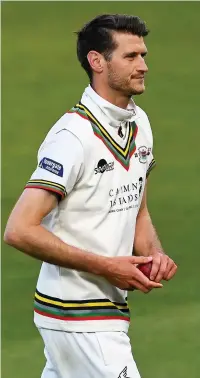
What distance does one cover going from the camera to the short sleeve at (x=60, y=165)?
5.75m

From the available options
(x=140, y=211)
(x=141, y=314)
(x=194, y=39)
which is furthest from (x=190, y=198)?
(x=140, y=211)

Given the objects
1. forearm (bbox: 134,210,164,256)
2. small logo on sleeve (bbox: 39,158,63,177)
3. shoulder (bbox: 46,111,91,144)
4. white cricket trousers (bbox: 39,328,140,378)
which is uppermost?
shoulder (bbox: 46,111,91,144)

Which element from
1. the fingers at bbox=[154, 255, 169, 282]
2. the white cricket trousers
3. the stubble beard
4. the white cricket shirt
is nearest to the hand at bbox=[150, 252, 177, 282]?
the fingers at bbox=[154, 255, 169, 282]

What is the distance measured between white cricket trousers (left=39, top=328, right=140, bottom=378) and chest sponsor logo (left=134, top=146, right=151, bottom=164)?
0.86 metres

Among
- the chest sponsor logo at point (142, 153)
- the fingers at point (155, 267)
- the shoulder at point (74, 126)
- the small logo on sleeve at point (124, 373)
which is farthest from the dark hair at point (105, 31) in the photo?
the small logo on sleeve at point (124, 373)

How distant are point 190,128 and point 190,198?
5.52 ft

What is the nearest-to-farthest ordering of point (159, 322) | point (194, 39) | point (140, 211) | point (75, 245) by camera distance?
point (75, 245)
point (140, 211)
point (159, 322)
point (194, 39)

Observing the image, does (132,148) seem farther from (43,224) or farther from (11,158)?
(11,158)

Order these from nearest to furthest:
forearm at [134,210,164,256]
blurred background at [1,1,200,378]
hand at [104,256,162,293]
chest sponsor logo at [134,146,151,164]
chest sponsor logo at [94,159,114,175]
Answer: hand at [104,256,162,293]
chest sponsor logo at [94,159,114,175]
chest sponsor logo at [134,146,151,164]
forearm at [134,210,164,256]
blurred background at [1,1,200,378]

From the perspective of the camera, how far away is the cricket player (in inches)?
227

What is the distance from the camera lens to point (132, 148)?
20.3 ft

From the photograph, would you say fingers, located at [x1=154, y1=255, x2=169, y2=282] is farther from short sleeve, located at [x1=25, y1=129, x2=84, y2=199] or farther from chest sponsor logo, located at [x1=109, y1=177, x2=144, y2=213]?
short sleeve, located at [x1=25, y1=129, x2=84, y2=199]

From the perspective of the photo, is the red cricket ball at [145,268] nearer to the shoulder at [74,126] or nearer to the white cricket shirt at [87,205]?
the white cricket shirt at [87,205]

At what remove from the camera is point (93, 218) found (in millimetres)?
5930
